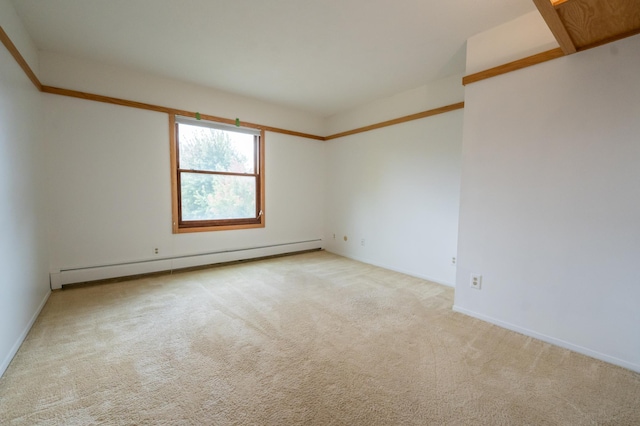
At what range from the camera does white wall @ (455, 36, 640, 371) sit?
179 centimetres

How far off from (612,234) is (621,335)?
→ 27.8 inches

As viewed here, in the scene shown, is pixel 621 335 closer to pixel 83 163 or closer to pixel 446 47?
pixel 446 47

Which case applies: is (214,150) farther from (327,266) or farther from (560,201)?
(560,201)

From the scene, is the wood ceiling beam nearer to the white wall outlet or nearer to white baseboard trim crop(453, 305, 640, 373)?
the white wall outlet

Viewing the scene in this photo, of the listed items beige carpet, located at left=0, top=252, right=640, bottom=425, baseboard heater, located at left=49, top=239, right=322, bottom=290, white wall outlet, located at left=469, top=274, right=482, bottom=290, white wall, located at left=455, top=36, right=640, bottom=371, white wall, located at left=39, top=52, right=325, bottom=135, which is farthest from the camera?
baseboard heater, located at left=49, top=239, right=322, bottom=290

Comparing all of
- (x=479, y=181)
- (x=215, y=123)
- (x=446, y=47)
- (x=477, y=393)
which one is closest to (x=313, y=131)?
(x=215, y=123)

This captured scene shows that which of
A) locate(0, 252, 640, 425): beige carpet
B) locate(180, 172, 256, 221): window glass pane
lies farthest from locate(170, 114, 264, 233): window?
locate(0, 252, 640, 425): beige carpet

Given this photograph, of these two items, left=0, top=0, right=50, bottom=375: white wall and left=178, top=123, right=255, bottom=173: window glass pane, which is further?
left=178, top=123, right=255, bottom=173: window glass pane

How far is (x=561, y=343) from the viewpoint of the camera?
205 centimetres

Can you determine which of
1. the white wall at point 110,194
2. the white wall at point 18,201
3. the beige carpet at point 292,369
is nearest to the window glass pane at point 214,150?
the white wall at point 110,194

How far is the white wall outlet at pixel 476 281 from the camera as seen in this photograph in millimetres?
2502

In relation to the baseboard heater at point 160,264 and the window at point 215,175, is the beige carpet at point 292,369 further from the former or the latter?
the window at point 215,175

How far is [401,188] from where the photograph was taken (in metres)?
3.92

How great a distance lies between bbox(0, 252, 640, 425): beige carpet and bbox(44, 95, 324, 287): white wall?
0.63m
